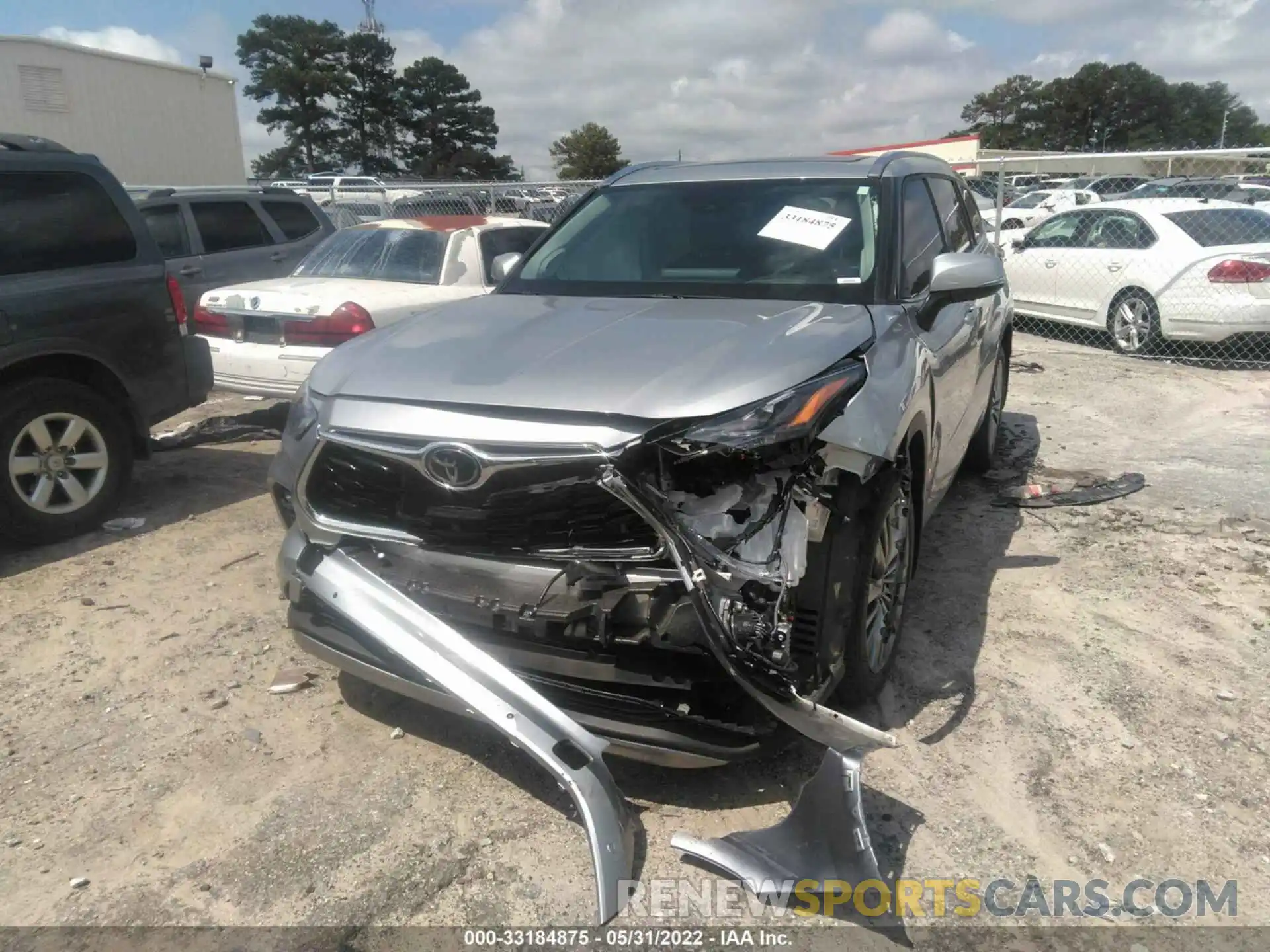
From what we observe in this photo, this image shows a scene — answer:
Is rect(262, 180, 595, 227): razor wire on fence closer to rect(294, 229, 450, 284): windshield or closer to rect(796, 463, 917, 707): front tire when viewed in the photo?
rect(294, 229, 450, 284): windshield

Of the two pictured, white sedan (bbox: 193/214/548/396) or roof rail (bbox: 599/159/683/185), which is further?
white sedan (bbox: 193/214/548/396)

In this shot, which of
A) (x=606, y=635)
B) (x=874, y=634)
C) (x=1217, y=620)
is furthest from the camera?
(x=1217, y=620)

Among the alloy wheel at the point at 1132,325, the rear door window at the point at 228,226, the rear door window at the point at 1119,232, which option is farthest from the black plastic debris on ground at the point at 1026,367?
the rear door window at the point at 228,226

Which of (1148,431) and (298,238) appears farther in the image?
(298,238)

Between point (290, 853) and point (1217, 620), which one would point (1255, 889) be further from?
point (290, 853)

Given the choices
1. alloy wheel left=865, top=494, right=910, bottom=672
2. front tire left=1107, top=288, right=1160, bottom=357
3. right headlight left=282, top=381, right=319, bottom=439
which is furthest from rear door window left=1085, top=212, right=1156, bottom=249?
right headlight left=282, top=381, right=319, bottom=439

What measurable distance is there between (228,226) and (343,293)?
3.33 metres

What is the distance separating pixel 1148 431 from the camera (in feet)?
22.5

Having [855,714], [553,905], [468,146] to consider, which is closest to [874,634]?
[855,714]

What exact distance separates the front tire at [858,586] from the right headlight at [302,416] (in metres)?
1.58

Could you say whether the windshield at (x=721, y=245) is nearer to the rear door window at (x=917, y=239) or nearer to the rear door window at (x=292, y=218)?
the rear door window at (x=917, y=239)

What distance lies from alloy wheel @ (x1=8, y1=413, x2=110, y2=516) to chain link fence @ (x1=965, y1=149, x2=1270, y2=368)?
21.3 ft

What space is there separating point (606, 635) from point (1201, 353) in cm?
932

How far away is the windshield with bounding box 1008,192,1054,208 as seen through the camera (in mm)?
22453
